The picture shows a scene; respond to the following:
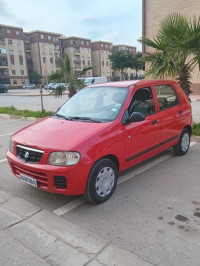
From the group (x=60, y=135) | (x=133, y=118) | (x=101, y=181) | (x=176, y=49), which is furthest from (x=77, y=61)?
(x=101, y=181)

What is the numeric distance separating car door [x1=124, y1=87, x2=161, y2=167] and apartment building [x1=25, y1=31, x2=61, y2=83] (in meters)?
75.1

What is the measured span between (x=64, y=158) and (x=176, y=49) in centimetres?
474

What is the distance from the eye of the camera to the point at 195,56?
6.46 m

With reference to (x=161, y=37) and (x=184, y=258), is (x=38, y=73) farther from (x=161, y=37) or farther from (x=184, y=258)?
(x=184, y=258)

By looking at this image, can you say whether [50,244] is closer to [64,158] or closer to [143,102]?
[64,158]

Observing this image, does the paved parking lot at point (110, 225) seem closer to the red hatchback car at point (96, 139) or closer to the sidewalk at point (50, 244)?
the sidewalk at point (50, 244)

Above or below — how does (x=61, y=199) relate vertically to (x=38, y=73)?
below

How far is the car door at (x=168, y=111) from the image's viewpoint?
184 inches

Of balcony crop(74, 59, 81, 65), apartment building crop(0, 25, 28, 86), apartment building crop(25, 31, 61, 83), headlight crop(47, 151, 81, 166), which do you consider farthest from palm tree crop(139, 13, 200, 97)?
balcony crop(74, 59, 81, 65)

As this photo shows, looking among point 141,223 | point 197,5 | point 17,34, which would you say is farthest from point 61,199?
point 17,34

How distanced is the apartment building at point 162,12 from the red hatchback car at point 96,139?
51.4 feet

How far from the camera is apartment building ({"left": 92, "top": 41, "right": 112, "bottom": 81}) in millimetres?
91625

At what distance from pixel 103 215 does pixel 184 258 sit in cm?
114

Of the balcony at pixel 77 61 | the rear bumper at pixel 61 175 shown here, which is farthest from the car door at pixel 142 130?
the balcony at pixel 77 61
